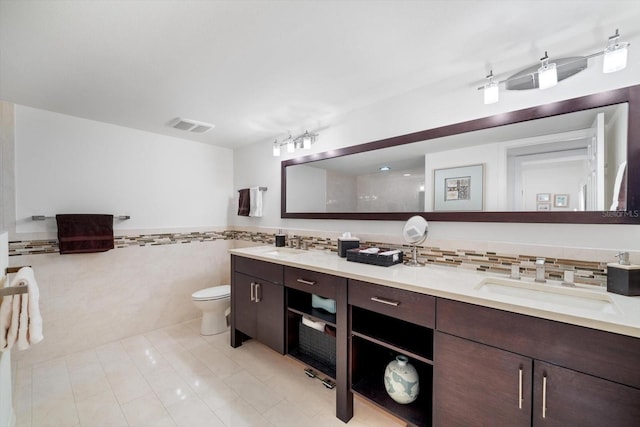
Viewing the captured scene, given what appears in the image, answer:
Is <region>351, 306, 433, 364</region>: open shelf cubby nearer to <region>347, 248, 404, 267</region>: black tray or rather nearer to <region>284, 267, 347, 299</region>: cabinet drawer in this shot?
<region>284, 267, 347, 299</region>: cabinet drawer

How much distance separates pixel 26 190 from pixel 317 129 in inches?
98.0

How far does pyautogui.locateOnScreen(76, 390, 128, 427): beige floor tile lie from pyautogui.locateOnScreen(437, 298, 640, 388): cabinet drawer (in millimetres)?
1990

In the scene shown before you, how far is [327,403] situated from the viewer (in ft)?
5.80

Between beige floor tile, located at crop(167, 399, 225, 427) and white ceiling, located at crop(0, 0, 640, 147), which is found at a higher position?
white ceiling, located at crop(0, 0, 640, 147)

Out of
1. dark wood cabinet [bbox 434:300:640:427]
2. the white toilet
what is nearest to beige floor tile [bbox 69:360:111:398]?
the white toilet

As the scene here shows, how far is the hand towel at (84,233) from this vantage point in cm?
228

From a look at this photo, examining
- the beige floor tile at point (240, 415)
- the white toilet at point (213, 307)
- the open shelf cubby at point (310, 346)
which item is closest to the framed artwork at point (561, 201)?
the open shelf cubby at point (310, 346)

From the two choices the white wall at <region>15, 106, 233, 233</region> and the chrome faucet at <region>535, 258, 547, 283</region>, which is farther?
the white wall at <region>15, 106, 233, 233</region>

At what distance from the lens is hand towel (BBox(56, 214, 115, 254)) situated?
2.28 meters

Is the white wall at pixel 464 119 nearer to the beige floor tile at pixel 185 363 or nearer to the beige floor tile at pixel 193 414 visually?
the beige floor tile at pixel 185 363

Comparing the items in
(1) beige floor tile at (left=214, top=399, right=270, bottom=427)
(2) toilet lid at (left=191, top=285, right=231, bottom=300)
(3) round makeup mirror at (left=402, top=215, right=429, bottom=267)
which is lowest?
(1) beige floor tile at (left=214, top=399, right=270, bottom=427)

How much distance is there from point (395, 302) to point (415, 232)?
560 millimetres

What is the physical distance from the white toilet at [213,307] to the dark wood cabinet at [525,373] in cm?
211

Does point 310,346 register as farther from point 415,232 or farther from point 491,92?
point 491,92
